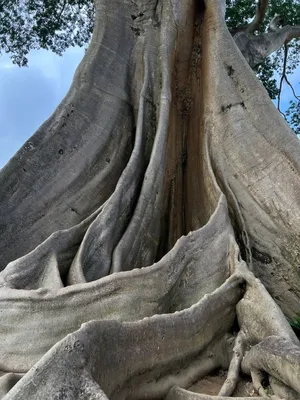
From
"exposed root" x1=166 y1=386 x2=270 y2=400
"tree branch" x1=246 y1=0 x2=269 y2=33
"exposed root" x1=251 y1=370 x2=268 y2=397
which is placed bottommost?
"exposed root" x1=166 y1=386 x2=270 y2=400

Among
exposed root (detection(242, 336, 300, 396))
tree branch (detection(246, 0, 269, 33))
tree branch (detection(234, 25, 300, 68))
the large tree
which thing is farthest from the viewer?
tree branch (detection(246, 0, 269, 33))

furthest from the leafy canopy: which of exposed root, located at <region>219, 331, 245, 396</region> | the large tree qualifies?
exposed root, located at <region>219, 331, 245, 396</region>

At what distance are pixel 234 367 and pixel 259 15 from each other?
5.66 m

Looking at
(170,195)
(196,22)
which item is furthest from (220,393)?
(196,22)

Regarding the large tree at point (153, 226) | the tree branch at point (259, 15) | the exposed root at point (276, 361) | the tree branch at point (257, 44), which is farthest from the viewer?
the tree branch at point (259, 15)

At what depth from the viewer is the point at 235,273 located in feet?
8.63

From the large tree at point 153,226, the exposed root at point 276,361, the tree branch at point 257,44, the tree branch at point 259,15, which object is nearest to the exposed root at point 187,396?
the large tree at point 153,226

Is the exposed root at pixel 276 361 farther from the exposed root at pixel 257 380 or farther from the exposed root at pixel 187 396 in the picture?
the exposed root at pixel 187 396

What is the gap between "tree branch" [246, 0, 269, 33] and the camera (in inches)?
261

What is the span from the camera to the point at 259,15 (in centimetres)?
674

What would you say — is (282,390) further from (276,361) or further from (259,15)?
(259,15)

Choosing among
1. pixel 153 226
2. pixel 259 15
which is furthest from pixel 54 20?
pixel 153 226

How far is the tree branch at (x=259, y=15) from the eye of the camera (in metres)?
6.62

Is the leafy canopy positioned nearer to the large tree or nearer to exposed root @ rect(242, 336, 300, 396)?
the large tree
